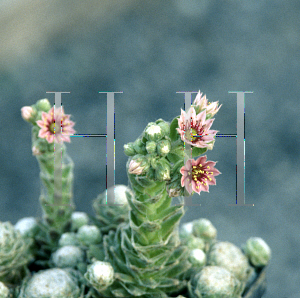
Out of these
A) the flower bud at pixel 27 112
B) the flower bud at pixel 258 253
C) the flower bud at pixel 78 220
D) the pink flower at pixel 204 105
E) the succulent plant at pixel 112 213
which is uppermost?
the pink flower at pixel 204 105

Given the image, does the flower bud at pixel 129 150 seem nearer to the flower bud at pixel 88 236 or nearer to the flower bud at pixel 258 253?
the flower bud at pixel 88 236

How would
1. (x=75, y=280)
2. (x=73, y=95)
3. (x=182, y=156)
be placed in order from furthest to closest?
(x=73, y=95), (x=75, y=280), (x=182, y=156)

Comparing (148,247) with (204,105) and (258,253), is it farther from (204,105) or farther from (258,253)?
(258,253)

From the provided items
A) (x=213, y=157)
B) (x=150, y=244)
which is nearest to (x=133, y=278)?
(x=150, y=244)

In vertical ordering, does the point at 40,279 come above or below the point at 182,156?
below

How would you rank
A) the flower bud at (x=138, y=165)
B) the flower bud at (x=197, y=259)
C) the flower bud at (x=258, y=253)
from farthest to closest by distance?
the flower bud at (x=258, y=253)
the flower bud at (x=197, y=259)
the flower bud at (x=138, y=165)

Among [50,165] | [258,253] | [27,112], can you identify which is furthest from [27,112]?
[258,253]

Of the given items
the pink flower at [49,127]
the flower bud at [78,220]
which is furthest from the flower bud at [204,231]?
the pink flower at [49,127]

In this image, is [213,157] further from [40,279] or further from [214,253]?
[40,279]
